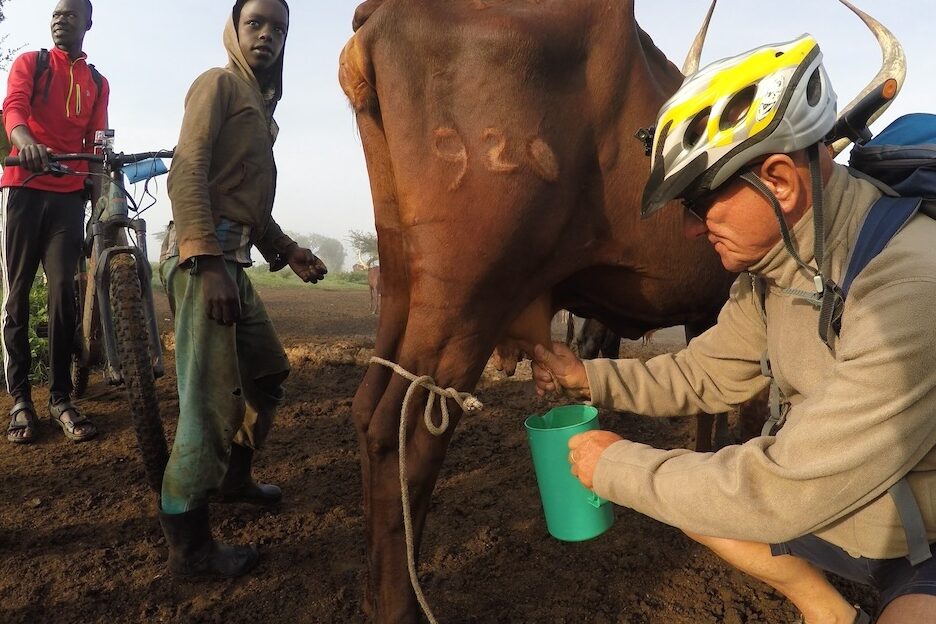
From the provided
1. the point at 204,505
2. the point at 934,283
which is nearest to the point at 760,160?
the point at 934,283

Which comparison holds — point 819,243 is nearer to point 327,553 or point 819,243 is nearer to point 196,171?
point 196,171

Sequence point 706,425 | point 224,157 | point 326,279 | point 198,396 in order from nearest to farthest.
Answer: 1. point 198,396
2. point 224,157
3. point 706,425
4. point 326,279

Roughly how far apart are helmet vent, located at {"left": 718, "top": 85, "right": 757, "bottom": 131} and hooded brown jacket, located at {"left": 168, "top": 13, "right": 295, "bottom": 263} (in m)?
1.94

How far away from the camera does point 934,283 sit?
1.29m

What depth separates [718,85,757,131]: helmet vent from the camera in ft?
5.26

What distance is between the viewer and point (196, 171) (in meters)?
2.50

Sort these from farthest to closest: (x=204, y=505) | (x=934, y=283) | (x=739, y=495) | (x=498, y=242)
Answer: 1. (x=204, y=505)
2. (x=498, y=242)
3. (x=739, y=495)
4. (x=934, y=283)

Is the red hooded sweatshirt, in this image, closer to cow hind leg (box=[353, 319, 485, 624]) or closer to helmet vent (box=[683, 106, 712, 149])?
cow hind leg (box=[353, 319, 485, 624])

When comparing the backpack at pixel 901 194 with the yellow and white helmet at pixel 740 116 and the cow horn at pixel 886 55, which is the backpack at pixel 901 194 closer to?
the yellow and white helmet at pixel 740 116

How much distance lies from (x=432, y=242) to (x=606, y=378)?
802 millimetres

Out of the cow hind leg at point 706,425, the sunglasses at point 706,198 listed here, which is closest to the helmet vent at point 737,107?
the sunglasses at point 706,198

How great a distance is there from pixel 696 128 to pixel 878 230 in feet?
1.71

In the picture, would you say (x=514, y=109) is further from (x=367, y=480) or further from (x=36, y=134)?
(x=36, y=134)

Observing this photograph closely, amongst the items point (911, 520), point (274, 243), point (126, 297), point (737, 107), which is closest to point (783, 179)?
point (737, 107)
